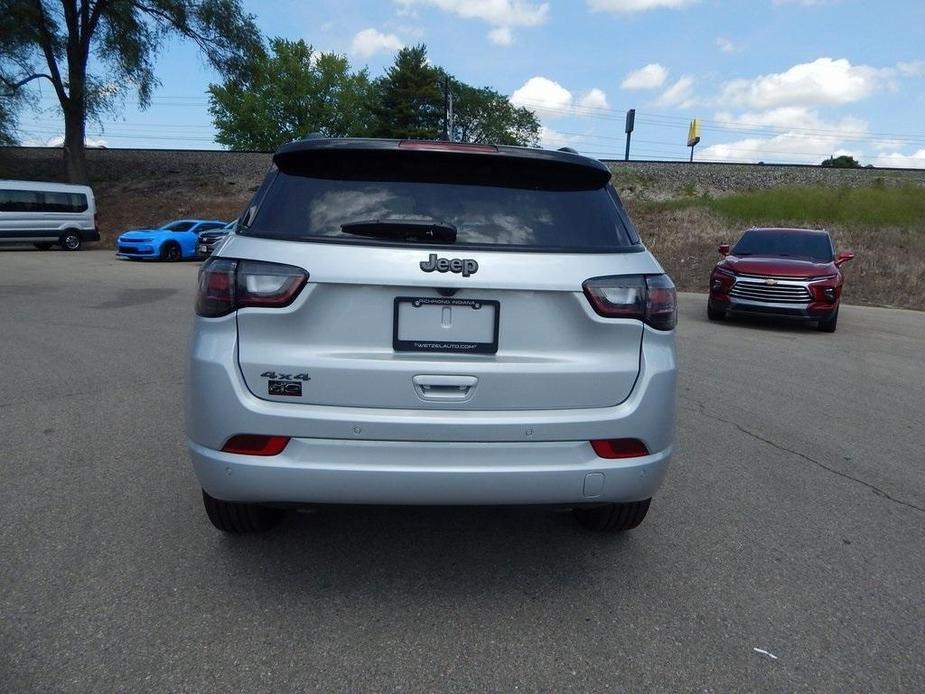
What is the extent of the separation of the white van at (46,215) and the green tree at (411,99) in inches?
1195

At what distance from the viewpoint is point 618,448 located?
2.81m

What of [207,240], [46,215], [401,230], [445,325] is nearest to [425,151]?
[401,230]

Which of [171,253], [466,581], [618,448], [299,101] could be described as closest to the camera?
[618,448]

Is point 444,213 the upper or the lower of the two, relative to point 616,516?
upper

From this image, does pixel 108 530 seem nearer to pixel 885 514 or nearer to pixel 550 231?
pixel 550 231

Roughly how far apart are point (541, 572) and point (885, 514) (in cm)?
208

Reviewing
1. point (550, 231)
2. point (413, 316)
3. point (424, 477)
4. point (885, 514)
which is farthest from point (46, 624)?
point (885, 514)

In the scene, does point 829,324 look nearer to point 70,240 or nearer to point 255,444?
point 255,444

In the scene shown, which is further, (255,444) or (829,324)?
(829,324)

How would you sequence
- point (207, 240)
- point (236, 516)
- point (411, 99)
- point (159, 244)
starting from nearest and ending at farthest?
point (236, 516)
point (207, 240)
point (159, 244)
point (411, 99)

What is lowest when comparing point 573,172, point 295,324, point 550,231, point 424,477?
point 424,477

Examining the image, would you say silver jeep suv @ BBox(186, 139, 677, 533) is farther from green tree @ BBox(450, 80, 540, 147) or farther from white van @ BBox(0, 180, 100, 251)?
green tree @ BBox(450, 80, 540, 147)

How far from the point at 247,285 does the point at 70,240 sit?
88.9 feet

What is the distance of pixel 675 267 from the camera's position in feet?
66.6
